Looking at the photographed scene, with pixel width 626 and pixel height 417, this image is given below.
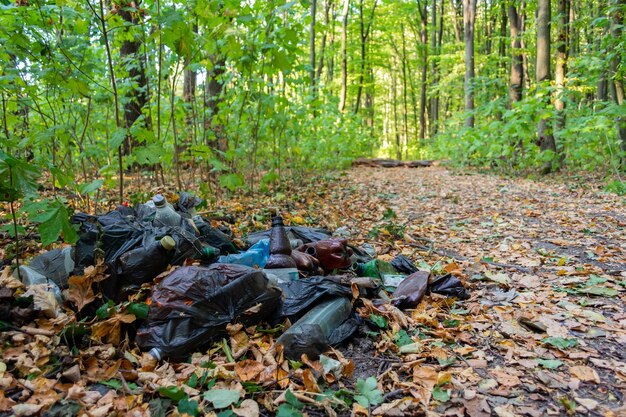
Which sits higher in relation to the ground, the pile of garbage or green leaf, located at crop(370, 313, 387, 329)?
the pile of garbage

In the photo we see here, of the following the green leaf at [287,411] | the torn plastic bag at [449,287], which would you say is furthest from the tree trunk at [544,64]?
the green leaf at [287,411]

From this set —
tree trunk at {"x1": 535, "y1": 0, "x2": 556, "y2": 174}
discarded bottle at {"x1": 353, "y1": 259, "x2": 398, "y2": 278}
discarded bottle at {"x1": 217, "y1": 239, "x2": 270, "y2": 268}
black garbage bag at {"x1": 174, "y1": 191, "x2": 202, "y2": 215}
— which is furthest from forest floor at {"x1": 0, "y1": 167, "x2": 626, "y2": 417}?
tree trunk at {"x1": 535, "y1": 0, "x2": 556, "y2": 174}

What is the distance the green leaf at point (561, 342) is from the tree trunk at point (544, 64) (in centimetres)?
761

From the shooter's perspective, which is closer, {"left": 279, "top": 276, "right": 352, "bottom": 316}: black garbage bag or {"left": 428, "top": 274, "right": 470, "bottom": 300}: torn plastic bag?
{"left": 279, "top": 276, "right": 352, "bottom": 316}: black garbage bag

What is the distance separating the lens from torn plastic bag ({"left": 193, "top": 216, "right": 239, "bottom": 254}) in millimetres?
3345

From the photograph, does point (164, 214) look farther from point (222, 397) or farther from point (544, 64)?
point (544, 64)

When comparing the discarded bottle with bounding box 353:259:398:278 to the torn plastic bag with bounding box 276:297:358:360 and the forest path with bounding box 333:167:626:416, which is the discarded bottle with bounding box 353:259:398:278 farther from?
the torn plastic bag with bounding box 276:297:358:360

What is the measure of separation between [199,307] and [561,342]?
206 centimetres

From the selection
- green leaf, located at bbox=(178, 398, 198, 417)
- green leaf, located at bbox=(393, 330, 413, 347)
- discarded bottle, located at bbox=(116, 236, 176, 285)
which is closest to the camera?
green leaf, located at bbox=(178, 398, 198, 417)

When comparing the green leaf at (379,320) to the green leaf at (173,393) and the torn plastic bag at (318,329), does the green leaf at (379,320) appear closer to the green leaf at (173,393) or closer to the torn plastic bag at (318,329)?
the torn plastic bag at (318,329)

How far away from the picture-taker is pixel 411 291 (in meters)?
3.04

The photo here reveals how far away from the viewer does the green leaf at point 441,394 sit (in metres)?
1.91

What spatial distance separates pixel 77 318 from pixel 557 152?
10.3 meters

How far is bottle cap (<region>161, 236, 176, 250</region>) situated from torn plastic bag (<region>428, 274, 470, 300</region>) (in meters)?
1.90
